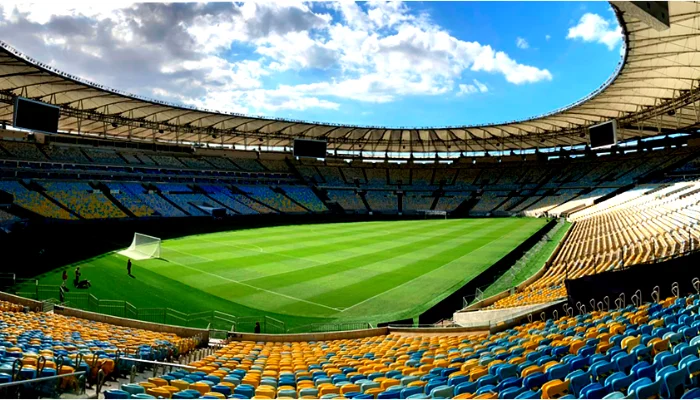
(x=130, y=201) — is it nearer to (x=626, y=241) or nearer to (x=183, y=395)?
(x=626, y=241)

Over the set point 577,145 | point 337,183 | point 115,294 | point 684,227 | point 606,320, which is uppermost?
point 577,145

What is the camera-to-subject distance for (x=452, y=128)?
61.9m

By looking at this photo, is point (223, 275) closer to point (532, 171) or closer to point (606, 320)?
point (606, 320)

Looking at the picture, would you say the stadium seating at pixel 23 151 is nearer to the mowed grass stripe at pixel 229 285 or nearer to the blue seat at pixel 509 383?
the mowed grass stripe at pixel 229 285

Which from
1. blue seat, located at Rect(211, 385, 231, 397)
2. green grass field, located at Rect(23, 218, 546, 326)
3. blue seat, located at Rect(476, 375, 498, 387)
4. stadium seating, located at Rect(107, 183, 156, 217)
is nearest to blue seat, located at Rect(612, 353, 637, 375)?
blue seat, located at Rect(476, 375, 498, 387)

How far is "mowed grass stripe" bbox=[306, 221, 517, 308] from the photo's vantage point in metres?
21.9

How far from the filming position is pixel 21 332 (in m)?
12.3

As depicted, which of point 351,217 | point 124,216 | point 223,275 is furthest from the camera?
point 351,217

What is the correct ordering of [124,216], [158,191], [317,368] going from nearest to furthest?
[317,368], [124,216], [158,191]

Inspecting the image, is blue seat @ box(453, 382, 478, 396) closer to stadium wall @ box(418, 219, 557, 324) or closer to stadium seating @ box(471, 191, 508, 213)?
stadium wall @ box(418, 219, 557, 324)

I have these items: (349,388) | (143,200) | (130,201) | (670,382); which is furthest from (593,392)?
(143,200)

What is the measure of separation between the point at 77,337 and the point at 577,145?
7463 cm

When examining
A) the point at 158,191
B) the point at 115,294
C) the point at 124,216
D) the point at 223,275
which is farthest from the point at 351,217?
the point at 115,294

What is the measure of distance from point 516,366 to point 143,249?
103 feet
